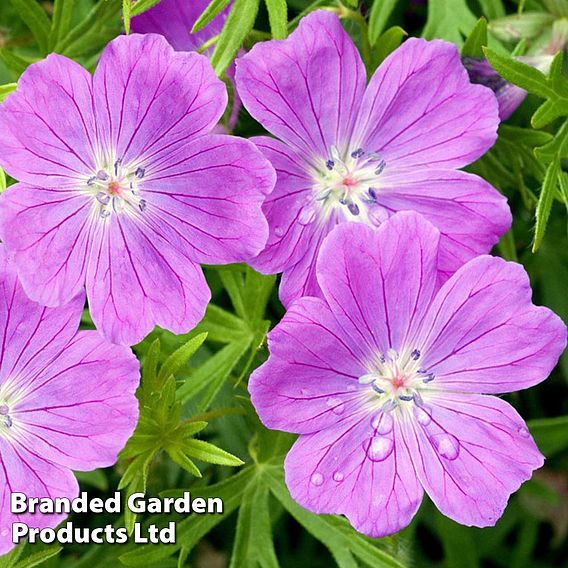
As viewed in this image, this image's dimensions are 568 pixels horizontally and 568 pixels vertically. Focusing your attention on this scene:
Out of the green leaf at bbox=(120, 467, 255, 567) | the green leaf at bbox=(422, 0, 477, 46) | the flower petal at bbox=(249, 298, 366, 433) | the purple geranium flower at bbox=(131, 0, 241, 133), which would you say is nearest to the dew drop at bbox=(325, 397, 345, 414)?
the flower petal at bbox=(249, 298, 366, 433)

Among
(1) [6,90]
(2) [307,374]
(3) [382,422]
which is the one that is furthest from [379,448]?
(1) [6,90]

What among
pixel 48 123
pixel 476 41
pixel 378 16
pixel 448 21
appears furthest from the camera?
pixel 448 21

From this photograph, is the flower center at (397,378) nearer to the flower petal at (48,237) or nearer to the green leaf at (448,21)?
the flower petal at (48,237)

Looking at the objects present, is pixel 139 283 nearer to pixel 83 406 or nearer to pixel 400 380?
pixel 83 406

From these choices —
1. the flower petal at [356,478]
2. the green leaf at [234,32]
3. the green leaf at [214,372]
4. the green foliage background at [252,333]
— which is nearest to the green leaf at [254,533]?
the green foliage background at [252,333]

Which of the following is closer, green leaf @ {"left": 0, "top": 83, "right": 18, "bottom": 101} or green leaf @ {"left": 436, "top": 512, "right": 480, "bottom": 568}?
green leaf @ {"left": 0, "top": 83, "right": 18, "bottom": 101}

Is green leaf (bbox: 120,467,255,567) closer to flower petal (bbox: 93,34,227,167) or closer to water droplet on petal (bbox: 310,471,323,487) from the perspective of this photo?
water droplet on petal (bbox: 310,471,323,487)
